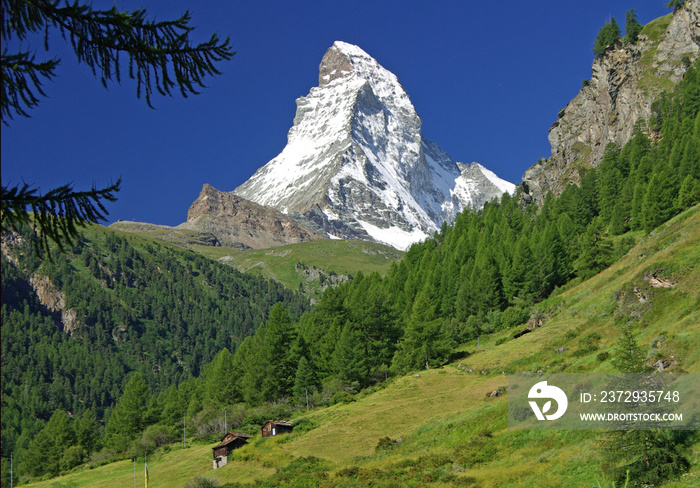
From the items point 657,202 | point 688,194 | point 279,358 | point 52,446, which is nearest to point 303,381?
point 279,358

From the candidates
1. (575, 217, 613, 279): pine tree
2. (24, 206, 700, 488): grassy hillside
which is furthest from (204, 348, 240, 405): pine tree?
(575, 217, 613, 279): pine tree

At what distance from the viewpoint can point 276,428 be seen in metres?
65.2

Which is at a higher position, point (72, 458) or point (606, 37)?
point (606, 37)

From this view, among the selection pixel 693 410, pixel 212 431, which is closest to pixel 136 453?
pixel 212 431

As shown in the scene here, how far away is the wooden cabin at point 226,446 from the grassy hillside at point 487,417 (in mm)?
1447

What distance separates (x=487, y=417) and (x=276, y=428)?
2706 centimetres

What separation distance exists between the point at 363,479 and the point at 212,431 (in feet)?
155

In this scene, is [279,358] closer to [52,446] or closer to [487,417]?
[487,417]

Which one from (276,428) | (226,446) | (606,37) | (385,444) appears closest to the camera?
(385,444)

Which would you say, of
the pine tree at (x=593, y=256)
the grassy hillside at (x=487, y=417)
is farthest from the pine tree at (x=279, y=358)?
the pine tree at (x=593, y=256)

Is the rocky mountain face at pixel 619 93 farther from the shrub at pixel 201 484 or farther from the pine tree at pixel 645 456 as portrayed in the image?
the pine tree at pixel 645 456

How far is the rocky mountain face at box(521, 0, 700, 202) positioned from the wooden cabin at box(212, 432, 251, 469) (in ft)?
336

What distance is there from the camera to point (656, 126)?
Answer: 120 meters

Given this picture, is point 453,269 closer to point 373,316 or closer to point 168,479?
point 373,316
